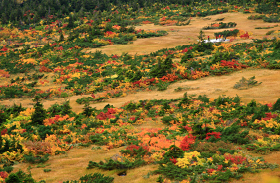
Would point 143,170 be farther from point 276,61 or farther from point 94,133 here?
point 276,61

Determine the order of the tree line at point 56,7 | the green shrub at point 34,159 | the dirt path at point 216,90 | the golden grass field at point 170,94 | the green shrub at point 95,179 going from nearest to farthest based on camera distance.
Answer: the green shrub at point 95,179
the golden grass field at point 170,94
the green shrub at point 34,159
the dirt path at point 216,90
the tree line at point 56,7

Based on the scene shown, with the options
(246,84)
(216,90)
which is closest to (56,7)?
(216,90)

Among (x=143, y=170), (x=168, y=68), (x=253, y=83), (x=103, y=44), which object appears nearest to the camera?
(x=143, y=170)

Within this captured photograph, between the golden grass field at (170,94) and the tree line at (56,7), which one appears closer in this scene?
the golden grass field at (170,94)

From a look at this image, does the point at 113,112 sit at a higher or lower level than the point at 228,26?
lower

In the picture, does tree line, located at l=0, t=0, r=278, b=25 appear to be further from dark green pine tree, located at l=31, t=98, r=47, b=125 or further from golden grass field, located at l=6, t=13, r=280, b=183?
dark green pine tree, located at l=31, t=98, r=47, b=125

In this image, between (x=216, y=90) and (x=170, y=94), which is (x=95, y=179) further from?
(x=216, y=90)

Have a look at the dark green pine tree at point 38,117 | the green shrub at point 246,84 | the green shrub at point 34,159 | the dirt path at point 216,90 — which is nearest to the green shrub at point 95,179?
the green shrub at point 34,159

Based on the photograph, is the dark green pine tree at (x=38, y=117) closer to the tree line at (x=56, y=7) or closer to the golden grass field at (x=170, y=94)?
the golden grass field at (x=170, y=94)

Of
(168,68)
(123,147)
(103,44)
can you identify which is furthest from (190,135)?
(103,44)
